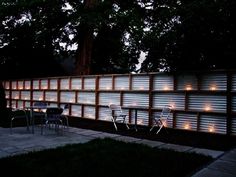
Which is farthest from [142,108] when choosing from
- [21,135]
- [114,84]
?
[21,135]

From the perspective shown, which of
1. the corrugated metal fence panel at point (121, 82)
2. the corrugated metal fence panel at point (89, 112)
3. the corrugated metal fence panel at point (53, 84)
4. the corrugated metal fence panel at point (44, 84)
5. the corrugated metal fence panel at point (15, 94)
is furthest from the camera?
the corrugated metal fence panel at point (15, 94)

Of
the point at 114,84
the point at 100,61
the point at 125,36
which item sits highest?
the point at 125,36

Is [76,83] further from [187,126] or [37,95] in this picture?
[187,126]

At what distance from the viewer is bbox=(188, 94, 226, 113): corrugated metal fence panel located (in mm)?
8195

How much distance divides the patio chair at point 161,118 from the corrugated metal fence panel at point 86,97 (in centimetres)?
346

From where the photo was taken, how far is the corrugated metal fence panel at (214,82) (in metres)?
8.20

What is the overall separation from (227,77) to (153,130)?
10.3 feet

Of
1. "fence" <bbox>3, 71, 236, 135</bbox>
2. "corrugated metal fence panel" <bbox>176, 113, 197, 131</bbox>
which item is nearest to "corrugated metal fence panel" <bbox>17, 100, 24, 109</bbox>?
"fence" <bbox>3, 71, 236, 135</bbox>

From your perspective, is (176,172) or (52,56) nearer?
(176,172)

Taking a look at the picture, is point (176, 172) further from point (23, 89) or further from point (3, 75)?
point (3, 75)

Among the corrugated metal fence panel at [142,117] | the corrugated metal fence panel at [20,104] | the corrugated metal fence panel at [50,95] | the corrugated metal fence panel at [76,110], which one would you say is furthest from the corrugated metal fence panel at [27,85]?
the corrugated metal fence panel at [142,117]

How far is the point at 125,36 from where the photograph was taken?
19.6 metres

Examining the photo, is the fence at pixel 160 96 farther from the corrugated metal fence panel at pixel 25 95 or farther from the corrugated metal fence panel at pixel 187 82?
the corrugated metal fence panel at pixel 25 95

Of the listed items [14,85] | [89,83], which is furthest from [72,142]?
[14,85]
